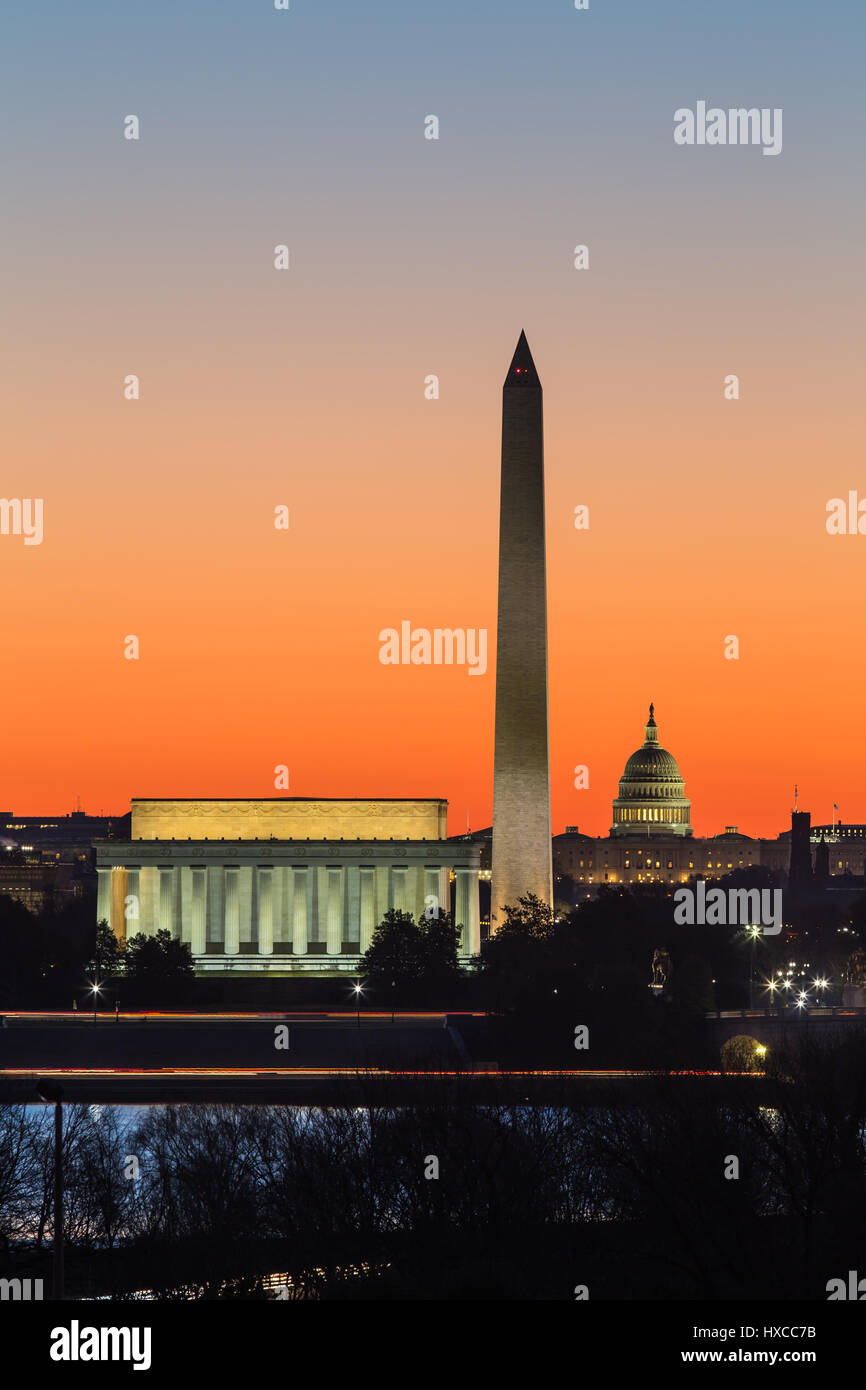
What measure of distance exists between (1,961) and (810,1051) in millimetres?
61160

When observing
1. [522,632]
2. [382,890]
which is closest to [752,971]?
[522,632]

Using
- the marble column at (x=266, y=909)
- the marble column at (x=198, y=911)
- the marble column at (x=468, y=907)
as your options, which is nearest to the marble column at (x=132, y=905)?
the marble column at (x=198, y=911)

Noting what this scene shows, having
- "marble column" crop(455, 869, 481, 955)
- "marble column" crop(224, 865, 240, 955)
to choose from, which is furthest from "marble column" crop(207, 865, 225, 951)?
"marble column" crop(455, 869, 481, 955)

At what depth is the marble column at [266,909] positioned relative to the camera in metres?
141

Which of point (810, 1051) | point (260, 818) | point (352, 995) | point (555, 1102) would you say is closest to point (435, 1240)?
point (555, 1102)

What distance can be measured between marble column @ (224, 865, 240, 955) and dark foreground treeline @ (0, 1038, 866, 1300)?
259 feet

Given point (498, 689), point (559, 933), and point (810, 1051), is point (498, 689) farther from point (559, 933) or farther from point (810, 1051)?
point (810, 1051)

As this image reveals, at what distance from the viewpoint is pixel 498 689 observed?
117750mm

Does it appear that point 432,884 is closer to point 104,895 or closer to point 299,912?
point 299,912

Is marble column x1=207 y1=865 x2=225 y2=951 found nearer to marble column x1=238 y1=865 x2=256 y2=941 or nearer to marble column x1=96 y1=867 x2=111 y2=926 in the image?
marble column x1=238 y1=865 x2=256 y2=941

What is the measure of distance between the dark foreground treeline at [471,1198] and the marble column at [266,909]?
7868 centimetres

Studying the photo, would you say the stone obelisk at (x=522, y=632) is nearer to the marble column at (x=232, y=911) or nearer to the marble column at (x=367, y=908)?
the marble column at (x=367, y=908)

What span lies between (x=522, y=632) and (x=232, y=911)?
34.2 m

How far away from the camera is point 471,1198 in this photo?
51.9 meters
